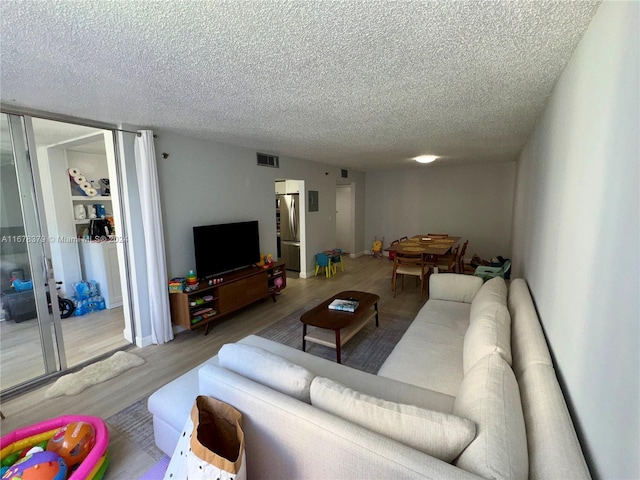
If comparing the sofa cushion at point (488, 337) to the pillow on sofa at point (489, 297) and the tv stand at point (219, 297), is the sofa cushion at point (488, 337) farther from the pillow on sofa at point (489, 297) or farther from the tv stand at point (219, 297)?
the tv stand at point (219, 297)

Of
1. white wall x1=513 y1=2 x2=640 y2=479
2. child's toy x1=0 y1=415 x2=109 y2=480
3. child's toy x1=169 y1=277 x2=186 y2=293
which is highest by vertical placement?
white wall x1=513 y1=2 x2=640 y2=479

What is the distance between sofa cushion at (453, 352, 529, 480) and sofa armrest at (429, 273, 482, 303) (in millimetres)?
1853

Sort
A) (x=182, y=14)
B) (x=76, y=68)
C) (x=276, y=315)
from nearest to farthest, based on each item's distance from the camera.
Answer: (x=182, y=14), (x=76, y=68), (x=276, y=315)

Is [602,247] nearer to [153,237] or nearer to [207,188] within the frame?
[153,237]

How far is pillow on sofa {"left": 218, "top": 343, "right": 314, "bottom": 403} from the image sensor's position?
1.36m

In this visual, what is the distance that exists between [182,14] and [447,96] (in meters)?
1.93

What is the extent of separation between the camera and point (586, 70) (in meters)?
1.36

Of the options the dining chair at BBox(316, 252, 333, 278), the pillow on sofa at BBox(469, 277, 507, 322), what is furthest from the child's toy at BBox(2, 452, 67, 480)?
the dining chair at BBox(316, 252, 333, 278)

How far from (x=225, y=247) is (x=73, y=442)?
2449 millimetres

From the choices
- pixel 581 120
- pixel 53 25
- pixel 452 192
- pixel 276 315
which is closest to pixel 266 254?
pixel 276 315

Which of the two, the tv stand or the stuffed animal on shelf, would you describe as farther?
the stuffed animal on shelf

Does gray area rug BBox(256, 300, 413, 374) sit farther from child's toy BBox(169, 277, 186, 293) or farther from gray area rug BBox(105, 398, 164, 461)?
gray area rug BBox(105, 398, 164, 461)

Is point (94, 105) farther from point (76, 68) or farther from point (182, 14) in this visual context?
point (182, 14)

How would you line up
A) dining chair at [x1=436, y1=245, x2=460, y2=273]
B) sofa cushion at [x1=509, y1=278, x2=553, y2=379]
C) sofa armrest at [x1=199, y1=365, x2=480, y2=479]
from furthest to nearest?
1. dining chair at [x1=436, y1=245, x2=460, y2=273]
2. sofa cushion at [x1=509, y1=278, x2=553, y2=379]
3. sofa armrest at [x1=199, y1=365, x2=480, y2=479]
